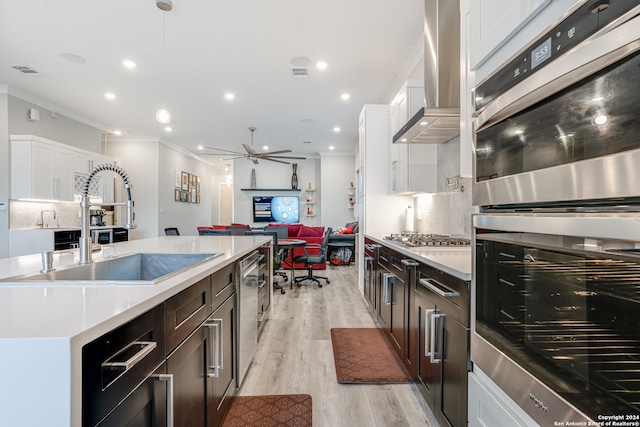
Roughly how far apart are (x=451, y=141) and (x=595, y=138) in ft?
8.35

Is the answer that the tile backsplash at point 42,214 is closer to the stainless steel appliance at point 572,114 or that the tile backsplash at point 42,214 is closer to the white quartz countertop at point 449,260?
the white quartz countertop at point 449,260

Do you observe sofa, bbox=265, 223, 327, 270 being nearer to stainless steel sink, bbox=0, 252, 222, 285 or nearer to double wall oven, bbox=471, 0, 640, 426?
stainless steel sink, bbox=0, 252, 222, 285

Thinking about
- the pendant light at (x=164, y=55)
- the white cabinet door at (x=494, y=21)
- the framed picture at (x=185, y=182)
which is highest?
the pendant light at (x=164, y=55)

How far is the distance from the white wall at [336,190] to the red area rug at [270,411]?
7.32 metres

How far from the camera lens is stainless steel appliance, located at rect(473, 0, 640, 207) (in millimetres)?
544

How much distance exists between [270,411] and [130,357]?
1345mm

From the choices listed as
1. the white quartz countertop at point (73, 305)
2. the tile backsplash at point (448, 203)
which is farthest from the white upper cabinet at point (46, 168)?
the tile backsplash at point (448, 203)

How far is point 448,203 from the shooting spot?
3025 millimetres

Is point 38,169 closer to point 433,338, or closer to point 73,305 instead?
point 73,305

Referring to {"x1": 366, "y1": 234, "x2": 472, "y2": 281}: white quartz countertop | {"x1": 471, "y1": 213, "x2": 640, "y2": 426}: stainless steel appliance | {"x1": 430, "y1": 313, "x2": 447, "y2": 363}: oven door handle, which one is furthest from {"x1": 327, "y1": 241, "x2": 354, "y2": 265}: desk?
{"x1": 471, "y1": 213, "x2": 640, "y2": 426}: stainless steel appliance

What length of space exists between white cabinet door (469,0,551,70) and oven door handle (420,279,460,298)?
89 cm

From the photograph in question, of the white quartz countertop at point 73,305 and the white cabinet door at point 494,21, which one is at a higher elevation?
the white cabinet door at point 494,21

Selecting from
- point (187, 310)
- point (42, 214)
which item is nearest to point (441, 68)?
point (187, 310)

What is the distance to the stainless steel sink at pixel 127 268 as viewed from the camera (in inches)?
50.5
